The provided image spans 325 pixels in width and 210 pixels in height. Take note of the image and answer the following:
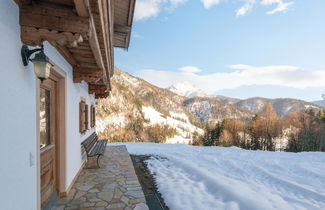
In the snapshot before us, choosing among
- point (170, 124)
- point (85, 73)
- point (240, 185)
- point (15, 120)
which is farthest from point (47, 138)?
point (170, 124)

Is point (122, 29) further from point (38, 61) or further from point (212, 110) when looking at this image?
point (212, 110)

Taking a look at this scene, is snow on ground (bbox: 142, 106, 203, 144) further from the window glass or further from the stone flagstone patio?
the window glass

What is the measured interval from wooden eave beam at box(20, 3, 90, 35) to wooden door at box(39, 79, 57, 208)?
1331mm

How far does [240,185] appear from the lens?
4.29m

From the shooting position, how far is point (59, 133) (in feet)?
11.8

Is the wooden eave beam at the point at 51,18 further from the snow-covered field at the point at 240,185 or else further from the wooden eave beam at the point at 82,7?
the snow-covered field at the point at 240,185

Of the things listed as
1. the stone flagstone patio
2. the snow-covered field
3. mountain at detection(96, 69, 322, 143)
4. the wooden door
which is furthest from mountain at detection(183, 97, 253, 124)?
the wooden door

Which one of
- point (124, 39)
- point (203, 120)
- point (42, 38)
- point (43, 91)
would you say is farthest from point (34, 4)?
point (203, 120)

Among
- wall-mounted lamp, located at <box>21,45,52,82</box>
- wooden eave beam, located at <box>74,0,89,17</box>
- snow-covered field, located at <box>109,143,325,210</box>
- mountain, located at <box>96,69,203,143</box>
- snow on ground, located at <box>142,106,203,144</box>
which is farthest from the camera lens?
snow on ground, located at <box>142,106,203,144</box>

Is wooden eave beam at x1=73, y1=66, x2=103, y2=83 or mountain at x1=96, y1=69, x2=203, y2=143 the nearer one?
wooden eave beam at x1=73, y1=66, x2=103, y2=83

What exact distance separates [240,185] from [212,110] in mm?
133472

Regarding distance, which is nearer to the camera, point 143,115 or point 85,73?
point 85,73

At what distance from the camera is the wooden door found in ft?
9.67

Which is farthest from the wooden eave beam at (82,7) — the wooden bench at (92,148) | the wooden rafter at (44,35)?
the wooden bench at (92,148)
